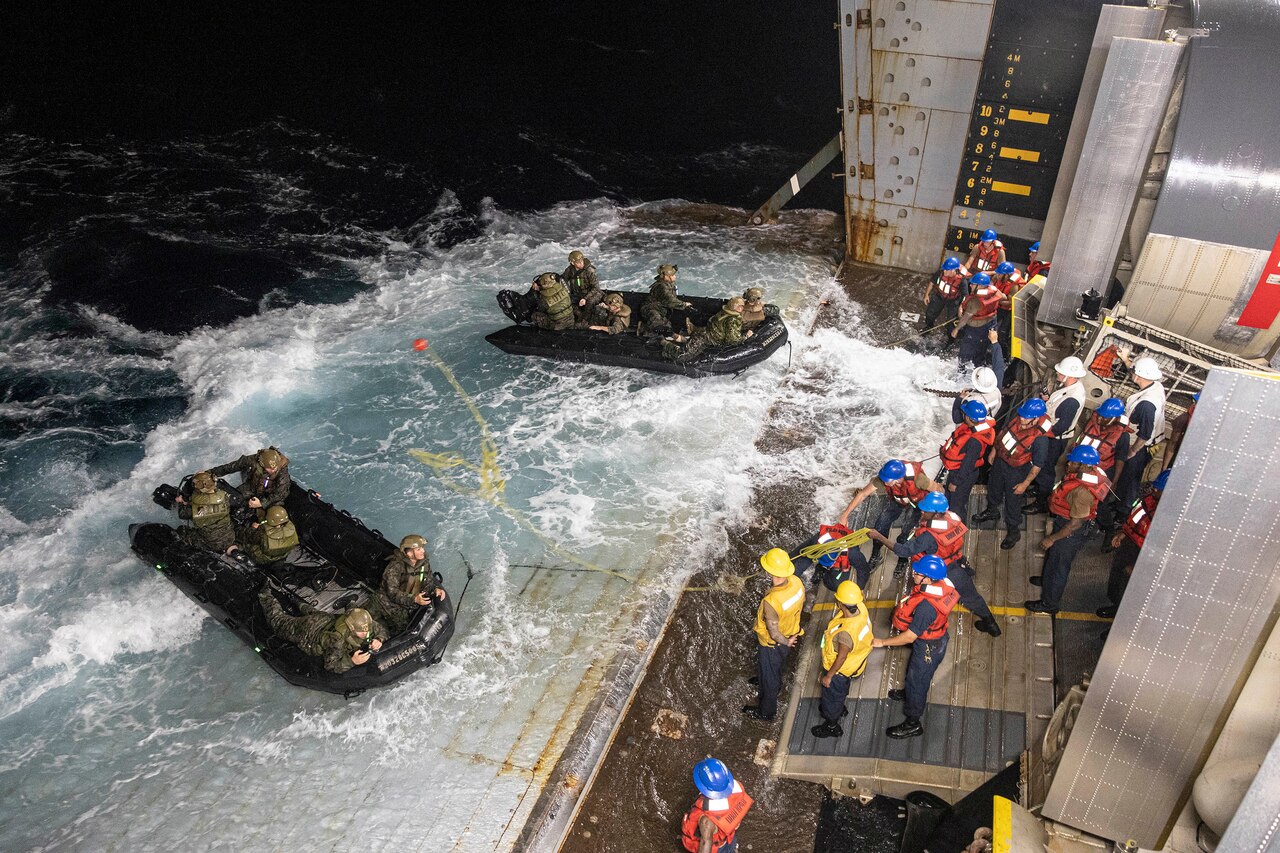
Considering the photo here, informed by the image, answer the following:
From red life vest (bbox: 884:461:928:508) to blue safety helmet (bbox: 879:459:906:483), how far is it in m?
0.03

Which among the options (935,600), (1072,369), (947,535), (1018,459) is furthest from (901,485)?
(1072,369)

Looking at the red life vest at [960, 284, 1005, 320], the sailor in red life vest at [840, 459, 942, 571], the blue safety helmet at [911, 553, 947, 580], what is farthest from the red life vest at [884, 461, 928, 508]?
the red life vest at [960, 284, 1005, 320]

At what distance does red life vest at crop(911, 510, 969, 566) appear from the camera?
602 centimetres

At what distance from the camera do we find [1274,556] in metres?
3.86

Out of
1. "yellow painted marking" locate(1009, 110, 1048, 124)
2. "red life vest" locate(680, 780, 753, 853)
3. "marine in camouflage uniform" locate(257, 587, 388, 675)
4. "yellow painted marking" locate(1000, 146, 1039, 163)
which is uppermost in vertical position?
"yellow painted marking" locate(1009, 110, 1048, 124)

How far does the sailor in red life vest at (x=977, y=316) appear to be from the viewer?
9.51m

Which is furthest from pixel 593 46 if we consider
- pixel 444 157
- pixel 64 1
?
pixel 64 1

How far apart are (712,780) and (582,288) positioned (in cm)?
749

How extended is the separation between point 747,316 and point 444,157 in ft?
37.9

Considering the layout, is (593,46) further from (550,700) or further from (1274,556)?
(1274,556)

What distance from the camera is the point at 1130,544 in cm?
630

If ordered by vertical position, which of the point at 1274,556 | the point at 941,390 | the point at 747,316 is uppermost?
the point at 1274,556

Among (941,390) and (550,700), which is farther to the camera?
(941,390)

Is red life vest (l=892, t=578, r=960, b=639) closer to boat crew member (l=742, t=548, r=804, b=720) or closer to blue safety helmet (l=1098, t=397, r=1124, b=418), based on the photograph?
boat crew member (l=742, t=548, r=804, b=720)
